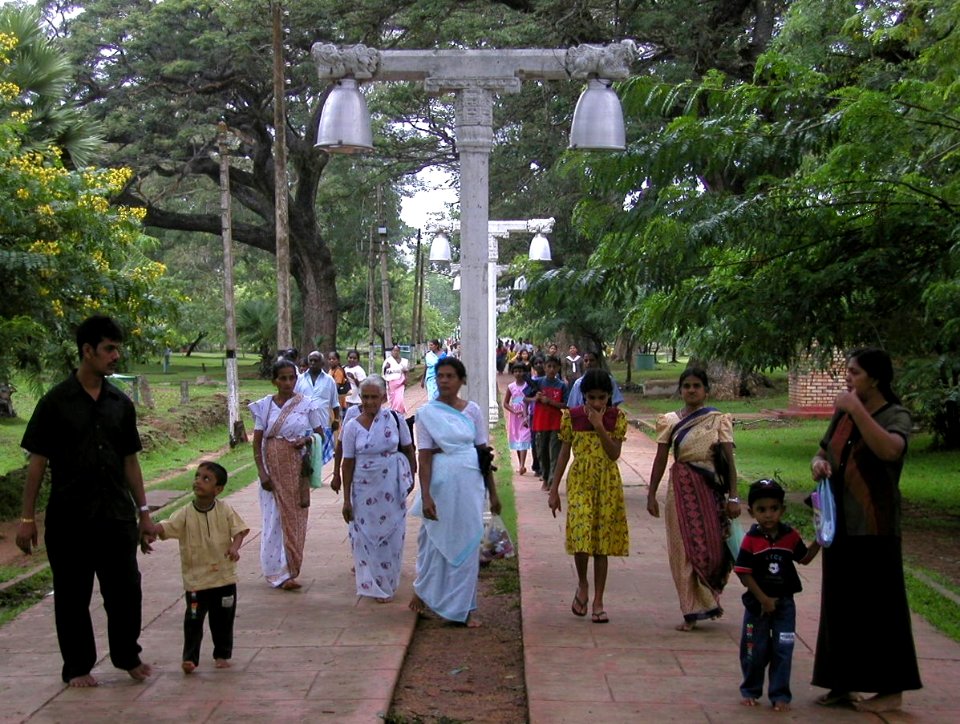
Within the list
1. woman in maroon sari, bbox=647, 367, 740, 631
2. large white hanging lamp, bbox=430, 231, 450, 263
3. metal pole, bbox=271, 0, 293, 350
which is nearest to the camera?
woman in maroon sari, bbox=647, 367, 740, 631

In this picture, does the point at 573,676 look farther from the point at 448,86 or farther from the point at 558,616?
the point at 448,86

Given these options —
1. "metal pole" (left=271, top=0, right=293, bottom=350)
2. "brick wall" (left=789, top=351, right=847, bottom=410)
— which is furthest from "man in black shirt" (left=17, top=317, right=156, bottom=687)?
"brick wall" (left=789, top=351, right=847, bottom=410)

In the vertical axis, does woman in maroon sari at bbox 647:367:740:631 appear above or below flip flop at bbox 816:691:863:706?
above

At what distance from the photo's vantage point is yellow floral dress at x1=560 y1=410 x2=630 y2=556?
7.50 metres

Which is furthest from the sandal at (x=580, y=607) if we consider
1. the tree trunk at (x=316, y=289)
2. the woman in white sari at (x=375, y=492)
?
the tree trunk at (x=316, y=289)

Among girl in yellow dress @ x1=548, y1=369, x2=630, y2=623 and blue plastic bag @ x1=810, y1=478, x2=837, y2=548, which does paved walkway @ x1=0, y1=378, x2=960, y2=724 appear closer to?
girl in yellow dress @ x1=548, y1=369, x2=630, y2=623

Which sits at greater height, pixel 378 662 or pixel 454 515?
pixel 454 515

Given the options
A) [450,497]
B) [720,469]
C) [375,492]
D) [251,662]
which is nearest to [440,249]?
[375,492]

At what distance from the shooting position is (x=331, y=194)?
3697 centimetres

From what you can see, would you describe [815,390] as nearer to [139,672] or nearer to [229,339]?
[229,339]

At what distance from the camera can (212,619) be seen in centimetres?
651

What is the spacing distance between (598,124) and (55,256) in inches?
213

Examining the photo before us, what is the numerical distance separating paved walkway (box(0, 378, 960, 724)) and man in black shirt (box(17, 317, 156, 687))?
16.9 inches

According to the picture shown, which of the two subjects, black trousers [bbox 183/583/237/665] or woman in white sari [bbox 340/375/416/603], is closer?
black trousers [bbox 183/583/237/665]
